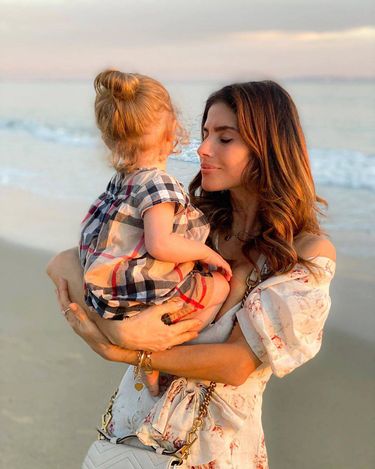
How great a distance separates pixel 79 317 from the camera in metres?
2.10

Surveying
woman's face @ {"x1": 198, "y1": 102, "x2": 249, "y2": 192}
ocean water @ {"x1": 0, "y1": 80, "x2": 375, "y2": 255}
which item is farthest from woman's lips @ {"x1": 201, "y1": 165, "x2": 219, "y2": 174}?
ocean water @ {"x1": 0, "y1": 80, "x2": 375, "y2": 255}

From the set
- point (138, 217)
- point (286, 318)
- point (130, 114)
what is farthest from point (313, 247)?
point (130, 114)

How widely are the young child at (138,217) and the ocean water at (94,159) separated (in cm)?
11

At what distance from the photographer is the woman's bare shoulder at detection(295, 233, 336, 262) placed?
6.88 ft

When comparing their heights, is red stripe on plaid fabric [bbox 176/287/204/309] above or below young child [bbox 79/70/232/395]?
below

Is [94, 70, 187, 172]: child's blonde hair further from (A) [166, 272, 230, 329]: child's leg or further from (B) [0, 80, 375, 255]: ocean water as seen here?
(A) [166, 272, 230, 329]: child's leg

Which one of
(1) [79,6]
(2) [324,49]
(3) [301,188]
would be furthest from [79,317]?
(1) [79,6]

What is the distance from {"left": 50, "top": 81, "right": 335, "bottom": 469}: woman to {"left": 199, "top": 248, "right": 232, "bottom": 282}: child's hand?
0.04m

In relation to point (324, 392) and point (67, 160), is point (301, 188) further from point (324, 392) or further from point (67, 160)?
point (67, 160)

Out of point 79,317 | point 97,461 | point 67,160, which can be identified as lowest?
point 67,160

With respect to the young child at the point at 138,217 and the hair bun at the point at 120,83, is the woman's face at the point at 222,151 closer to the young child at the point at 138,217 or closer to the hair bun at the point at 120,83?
the young child at the point at 138,217

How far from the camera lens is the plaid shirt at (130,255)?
195 centimetres

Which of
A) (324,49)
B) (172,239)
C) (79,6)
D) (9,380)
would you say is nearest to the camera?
(172,239)

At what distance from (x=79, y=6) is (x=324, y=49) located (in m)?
5.98
